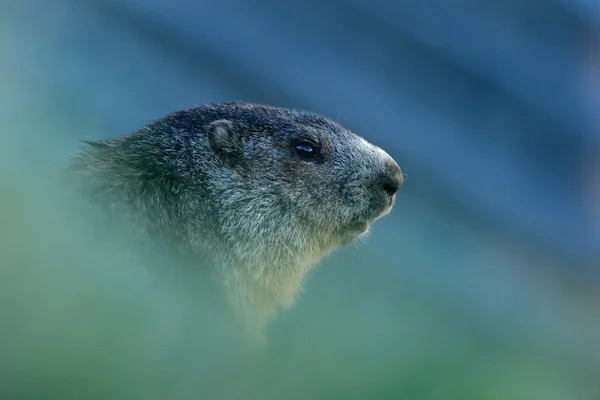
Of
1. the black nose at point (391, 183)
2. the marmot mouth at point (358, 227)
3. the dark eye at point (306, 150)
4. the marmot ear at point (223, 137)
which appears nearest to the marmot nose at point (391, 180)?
the black nose at point (391, 183)

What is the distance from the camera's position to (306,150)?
9.91ft

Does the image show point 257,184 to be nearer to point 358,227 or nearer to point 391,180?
point 358,227

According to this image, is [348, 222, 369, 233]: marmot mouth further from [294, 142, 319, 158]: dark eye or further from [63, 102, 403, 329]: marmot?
[294, 142, 319, 158]: dark eye

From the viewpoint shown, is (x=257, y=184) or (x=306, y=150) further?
(x=306, y=150)

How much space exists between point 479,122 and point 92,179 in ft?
12.6

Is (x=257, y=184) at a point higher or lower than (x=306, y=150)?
lower

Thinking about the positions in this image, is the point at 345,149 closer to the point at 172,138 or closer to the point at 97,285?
the point at 172,138

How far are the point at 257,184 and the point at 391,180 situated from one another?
2.01 feet

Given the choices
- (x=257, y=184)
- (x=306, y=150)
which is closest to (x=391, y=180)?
(x=306, y=150)

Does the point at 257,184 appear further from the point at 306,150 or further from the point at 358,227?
the point at 358,227

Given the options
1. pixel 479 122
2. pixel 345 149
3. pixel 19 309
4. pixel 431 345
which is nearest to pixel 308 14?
A: pixel 479 122

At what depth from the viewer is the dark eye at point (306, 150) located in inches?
119

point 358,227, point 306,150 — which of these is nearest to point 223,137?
point 306,150

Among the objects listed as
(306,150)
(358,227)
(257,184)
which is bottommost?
(257,184)
